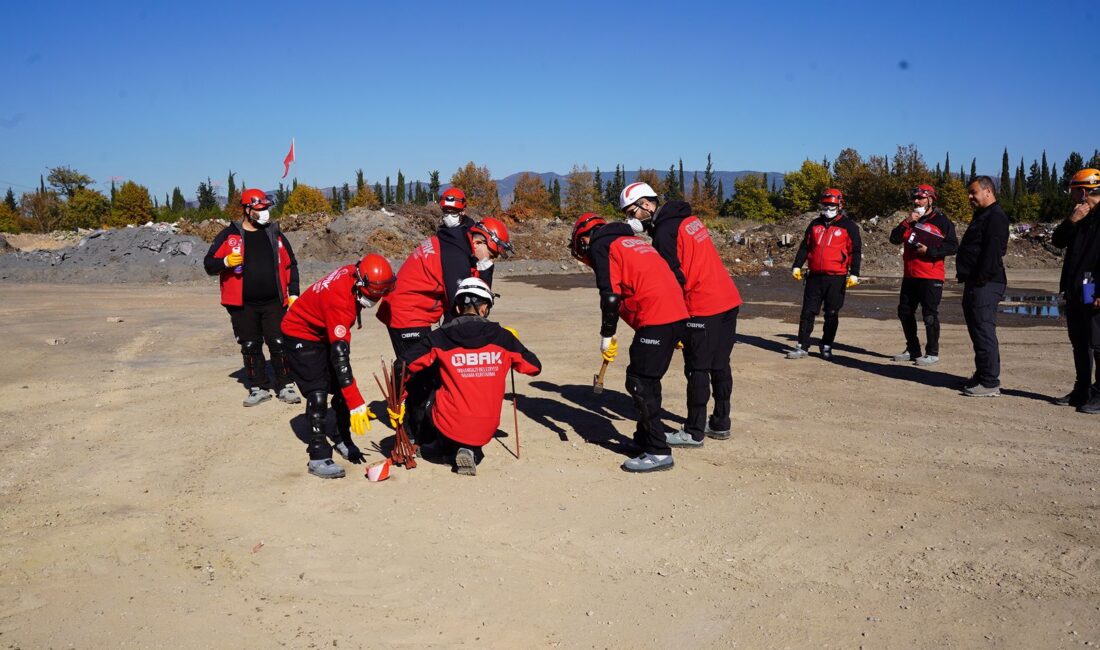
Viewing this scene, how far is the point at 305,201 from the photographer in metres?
86.6

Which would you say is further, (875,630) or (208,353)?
(208,353)

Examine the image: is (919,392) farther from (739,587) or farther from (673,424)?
(739,587)

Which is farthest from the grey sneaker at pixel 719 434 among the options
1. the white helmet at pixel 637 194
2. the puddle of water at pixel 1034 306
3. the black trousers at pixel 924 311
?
the puddle of water at pixel 1034 306

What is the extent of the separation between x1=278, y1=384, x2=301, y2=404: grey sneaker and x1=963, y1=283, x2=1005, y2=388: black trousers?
769 centimetres

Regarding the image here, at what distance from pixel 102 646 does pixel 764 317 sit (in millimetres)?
14456

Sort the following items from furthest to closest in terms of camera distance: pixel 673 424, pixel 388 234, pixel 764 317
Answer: pixel 388 234, pixel 764 317, pixel 673 424

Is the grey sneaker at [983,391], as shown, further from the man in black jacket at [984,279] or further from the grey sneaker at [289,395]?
the grey sneaker at [289,395]

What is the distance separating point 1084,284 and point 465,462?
6680mm

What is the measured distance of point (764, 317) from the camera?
1686cm

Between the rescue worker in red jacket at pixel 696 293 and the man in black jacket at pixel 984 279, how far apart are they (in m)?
3.70

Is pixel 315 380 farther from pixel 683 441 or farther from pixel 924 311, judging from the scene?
Result: pixel 924 311

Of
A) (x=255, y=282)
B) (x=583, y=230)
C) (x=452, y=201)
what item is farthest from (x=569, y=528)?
(x=255, y=282)

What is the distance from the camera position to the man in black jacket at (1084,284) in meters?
8.55

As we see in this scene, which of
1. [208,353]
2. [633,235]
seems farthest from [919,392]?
[208,353]
